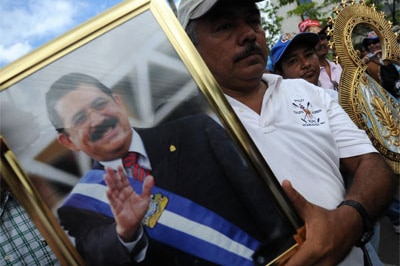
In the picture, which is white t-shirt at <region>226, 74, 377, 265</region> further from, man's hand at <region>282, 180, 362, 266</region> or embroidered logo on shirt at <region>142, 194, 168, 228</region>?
embroidered logo on shirt at <region>142, 194, 168, 228</region>

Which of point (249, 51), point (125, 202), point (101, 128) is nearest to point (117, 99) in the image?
point (101, 128)

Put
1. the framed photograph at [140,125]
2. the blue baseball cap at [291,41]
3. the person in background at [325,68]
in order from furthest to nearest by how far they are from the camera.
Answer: the person in background at [325,68]
the blue baseball cap at [291,41]
the framed photograph at [140,125]

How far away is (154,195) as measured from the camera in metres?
0.78

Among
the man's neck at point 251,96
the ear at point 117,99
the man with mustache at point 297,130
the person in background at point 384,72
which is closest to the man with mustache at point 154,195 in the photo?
the ear at point 117,99

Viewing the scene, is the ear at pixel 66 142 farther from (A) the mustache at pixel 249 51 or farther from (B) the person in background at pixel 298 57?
(B) the person in background at pixel 298 57

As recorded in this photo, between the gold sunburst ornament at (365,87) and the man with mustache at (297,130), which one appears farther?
the gold sunburst ornament at (365,87)

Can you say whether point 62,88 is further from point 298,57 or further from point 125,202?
point 298,57

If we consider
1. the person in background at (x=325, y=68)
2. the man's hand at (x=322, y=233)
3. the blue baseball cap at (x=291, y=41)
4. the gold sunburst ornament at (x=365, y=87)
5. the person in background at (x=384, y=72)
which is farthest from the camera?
the person in background at (x=325, y=68)

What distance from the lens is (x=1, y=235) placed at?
101 centimetres

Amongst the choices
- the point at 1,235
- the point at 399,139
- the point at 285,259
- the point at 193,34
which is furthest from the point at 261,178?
the point at 399,139

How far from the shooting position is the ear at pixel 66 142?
749 mm

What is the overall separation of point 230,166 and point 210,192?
9cm

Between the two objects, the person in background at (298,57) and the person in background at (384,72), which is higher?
the person in background at (298,57)

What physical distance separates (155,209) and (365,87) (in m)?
1.54
